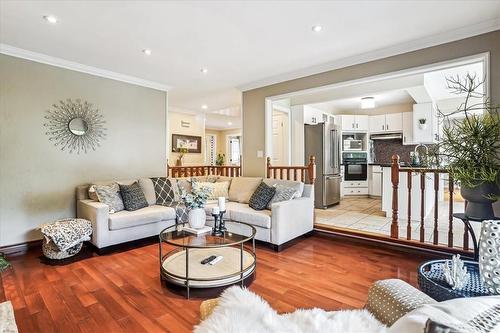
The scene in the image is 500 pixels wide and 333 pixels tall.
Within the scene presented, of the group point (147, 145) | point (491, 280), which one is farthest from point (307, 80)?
point (491, 280)

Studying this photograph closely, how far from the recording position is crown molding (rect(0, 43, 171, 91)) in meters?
3.33

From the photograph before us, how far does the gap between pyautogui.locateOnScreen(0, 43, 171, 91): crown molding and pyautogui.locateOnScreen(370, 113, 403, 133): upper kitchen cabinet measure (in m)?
5.36

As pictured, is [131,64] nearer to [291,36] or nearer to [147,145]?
[147,145]

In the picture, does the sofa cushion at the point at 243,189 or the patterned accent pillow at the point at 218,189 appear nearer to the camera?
the sofa cushion at the point at 243,189

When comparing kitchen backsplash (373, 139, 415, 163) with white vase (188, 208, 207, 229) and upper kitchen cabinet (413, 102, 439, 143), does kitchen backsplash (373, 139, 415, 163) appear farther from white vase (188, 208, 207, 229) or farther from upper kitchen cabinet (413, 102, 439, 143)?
white vase (188, 208, 207, 229)

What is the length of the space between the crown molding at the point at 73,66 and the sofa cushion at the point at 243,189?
2329 millimetres

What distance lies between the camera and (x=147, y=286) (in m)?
2.44

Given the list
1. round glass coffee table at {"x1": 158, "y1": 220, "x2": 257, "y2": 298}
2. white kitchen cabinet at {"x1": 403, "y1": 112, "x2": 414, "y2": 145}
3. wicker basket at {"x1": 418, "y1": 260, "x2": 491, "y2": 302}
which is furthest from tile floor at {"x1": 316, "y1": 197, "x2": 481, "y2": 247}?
round glass coffee table at {"x1": 158, "y1": 220, "x2": 257, "y2": 298}

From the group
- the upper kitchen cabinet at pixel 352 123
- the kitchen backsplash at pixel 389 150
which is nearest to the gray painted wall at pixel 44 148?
the upper kitchen cabinet at pixel 352 123

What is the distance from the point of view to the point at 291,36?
3.06 metres

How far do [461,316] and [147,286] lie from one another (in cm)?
240

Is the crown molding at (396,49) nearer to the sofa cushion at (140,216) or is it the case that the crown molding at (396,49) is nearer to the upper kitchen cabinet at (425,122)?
the sofa cushion at (140,216)

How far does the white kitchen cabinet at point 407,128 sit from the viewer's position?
6516mm

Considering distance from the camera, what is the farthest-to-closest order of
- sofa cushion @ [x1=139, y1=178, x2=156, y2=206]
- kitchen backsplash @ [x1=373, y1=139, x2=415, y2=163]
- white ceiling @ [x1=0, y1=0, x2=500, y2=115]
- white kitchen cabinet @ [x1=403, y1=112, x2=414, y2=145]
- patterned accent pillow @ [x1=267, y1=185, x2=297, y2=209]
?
1. kitchen backsplash @ [x1=373, y1=139, x2=415, y2=163]
2. white kitchen cabinet @ [x1=403, y1=112, x2=414, y2=145]
3. sofa cushion @ [x1=139, y1=178, x2=156, y2=206]
4. patterned accent pillow @ [x1=267, y1=185, x2=297, y2=209]
5. white ceiling @ [x1=0, y1=0, x2=500, y2=115]
